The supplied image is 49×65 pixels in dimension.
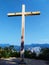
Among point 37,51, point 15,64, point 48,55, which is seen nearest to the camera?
point 15,64

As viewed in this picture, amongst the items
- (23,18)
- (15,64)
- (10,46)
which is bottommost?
(15,64)

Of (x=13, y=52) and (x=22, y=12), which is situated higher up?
(x=22, y=12)

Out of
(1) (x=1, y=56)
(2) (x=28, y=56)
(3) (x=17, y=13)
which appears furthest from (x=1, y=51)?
(3) (x=17, y=13)

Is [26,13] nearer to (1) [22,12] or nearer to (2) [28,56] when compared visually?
(1) [22,12]

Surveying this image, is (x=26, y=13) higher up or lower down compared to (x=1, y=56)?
higher up

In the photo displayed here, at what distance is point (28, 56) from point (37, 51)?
2.28 feet

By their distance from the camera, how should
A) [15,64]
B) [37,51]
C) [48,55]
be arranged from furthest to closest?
1. [37,51]
2. [48,55]
3. [15,64]

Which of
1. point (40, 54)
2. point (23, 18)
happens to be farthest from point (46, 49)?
point (23, 18)

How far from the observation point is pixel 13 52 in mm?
13000

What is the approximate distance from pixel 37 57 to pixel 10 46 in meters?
2.04

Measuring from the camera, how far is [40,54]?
12.6 metres

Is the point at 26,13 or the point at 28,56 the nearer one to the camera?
the point at 26,13

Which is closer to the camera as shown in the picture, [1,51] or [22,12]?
[22,12]

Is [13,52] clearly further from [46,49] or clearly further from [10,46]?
[46,49]
